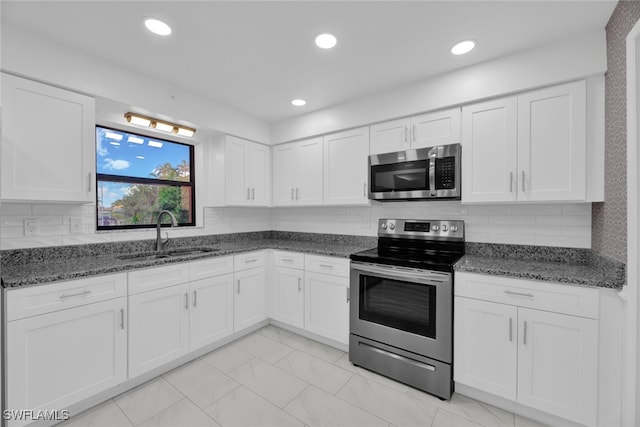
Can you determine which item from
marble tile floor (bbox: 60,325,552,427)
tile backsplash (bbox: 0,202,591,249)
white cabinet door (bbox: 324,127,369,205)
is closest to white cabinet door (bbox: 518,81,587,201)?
tile backsplash (bbox: 0,202,591,249)

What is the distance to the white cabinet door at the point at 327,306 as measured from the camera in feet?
8.42

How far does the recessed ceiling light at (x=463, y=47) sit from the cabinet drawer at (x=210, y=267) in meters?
2.57

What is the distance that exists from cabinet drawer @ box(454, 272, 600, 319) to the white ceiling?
5.26 feet

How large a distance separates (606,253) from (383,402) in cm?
176

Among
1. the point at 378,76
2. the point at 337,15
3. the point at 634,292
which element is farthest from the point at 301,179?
the point at 634,292

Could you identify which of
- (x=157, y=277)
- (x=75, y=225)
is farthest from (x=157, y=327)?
(x=75, y=225)

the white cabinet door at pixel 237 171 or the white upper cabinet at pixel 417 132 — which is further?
the white cabinet door at pixel 237 171

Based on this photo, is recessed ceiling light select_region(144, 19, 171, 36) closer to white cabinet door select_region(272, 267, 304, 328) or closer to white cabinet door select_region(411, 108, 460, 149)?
white cabinet door select_region(411, 108, 460, 149)

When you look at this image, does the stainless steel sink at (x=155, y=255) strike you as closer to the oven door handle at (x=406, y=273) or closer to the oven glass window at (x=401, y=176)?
the oven door handle at (x=406, y=273)

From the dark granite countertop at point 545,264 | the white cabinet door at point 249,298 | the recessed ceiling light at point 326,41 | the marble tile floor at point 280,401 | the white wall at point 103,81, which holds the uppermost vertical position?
the recessed ceiling light at point 326,41

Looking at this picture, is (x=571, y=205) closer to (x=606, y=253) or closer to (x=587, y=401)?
(x=606, y=253)

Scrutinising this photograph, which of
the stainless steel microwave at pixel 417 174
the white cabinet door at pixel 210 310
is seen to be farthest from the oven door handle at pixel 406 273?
the white cabinet door at pixel 210 310

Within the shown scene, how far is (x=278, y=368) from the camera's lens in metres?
2.32

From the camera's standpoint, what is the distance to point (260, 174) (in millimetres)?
3447
